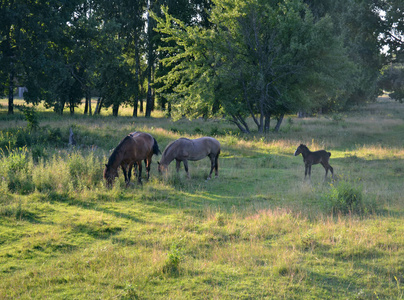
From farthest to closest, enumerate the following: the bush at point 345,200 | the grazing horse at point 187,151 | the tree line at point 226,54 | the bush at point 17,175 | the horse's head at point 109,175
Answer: the tree line at point 226,54
the grazing horse at point 187,151
the horse's head at point 109,175
the bush at point 17,175
the bush at point 345,200

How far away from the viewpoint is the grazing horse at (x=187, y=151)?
527 inches

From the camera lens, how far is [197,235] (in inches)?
311

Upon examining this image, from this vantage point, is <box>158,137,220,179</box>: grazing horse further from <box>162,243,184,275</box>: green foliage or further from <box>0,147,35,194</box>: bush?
<box>162,243,184,275</box>: green foliage

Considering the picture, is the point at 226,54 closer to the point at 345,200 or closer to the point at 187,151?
the point at 187,151

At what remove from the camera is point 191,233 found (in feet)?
26.2

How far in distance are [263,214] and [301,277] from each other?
3.01 meters

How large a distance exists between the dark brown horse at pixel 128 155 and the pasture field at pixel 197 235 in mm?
429

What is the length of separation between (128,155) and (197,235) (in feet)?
17.4

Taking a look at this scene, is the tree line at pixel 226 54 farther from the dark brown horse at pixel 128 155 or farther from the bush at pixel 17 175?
the dark brown horse at pixel 128 155

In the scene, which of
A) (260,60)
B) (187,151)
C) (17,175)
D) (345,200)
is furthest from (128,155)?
(260,60)

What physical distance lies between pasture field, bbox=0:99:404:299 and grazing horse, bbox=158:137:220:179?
2.00 ft

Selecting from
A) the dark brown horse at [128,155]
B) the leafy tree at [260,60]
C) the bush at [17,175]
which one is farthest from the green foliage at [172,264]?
the leafy tree at [260,60]

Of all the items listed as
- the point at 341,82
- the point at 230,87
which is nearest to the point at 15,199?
the point at 230,87

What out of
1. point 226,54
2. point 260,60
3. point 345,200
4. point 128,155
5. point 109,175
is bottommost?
point 345,200
